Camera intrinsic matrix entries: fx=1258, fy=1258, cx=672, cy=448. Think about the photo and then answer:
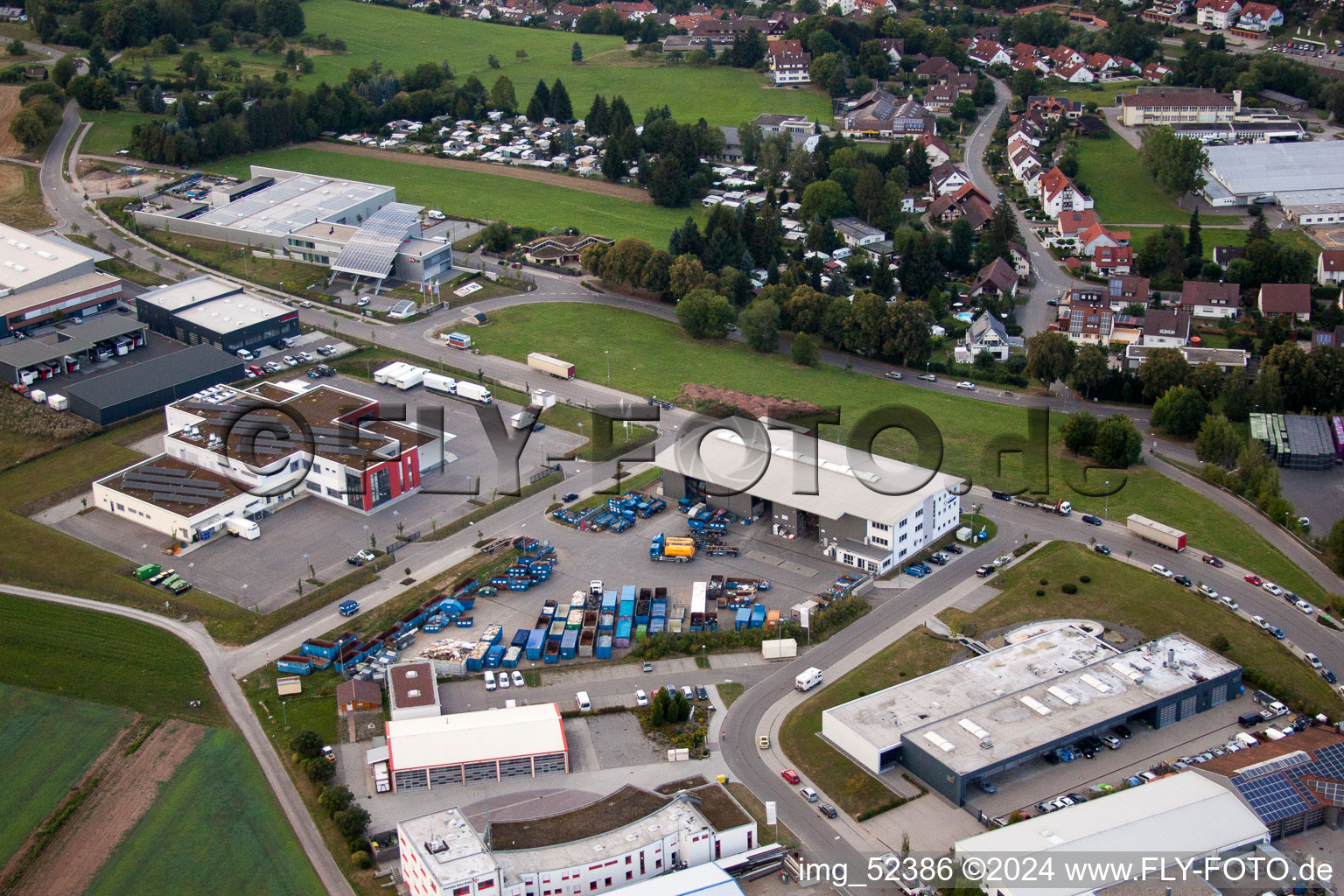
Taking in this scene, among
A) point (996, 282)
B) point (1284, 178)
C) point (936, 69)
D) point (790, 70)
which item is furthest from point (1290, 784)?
point (790, 70)

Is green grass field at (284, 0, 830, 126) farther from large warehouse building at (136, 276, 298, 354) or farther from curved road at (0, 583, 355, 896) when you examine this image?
curved road at (0, 583, 355, 896)

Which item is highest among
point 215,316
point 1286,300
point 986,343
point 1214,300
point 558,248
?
point 558,248

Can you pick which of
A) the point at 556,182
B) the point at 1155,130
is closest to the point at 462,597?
the point at 556,182

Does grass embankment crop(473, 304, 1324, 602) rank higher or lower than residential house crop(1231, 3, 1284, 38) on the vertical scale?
lower

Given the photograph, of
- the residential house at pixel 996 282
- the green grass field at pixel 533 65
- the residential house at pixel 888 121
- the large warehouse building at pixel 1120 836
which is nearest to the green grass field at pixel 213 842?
the large warehouse building at pixel 1120 836

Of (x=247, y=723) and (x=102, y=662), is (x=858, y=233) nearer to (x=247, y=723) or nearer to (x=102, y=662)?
(x=247, y=723)

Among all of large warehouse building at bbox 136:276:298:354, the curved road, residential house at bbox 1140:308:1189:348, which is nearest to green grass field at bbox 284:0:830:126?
residential house at bbox 1140:308:1189:348
